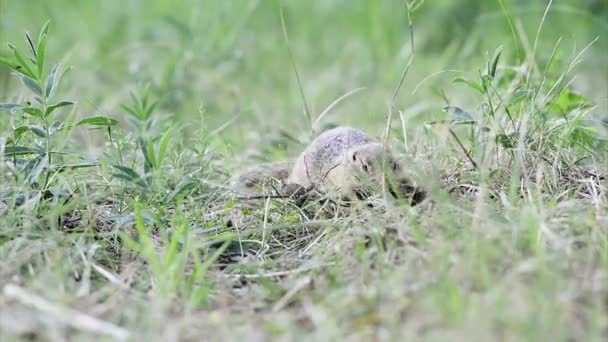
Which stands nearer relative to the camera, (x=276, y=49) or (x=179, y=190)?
(x=179, y=190)

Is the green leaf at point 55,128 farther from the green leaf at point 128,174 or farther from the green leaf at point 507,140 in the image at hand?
the green leaf at point 507,140

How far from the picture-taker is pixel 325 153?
3709 millimetres

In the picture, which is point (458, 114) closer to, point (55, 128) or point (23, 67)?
point (55, 128)

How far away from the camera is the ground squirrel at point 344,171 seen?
321 cm

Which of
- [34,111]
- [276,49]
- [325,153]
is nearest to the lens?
[34,111]

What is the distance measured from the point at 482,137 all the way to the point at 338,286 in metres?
1.18

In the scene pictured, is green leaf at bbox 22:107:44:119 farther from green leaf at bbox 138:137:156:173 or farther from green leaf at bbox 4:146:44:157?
green leaf at bbox 138:137:156:173

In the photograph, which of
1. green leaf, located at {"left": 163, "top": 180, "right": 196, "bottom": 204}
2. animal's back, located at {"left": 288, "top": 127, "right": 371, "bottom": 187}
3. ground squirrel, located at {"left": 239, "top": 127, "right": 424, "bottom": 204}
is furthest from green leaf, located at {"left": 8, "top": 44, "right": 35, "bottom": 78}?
animal's back, located at {"left": 288, "top": 127, "right": 371, "bottom": 187}

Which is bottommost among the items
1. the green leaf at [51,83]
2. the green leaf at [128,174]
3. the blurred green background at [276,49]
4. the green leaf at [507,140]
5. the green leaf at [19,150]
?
the blurred green background at [276,49]

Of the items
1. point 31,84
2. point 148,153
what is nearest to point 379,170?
point 148,153

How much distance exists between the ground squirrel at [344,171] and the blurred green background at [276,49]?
44.4 inches

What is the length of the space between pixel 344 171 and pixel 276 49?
349 cm

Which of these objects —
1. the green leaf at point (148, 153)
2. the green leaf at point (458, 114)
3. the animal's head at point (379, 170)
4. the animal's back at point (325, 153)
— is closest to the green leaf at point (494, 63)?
the green leaf at point (458, 114)

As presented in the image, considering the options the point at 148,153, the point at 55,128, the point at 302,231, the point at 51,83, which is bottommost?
the point at 302,231
